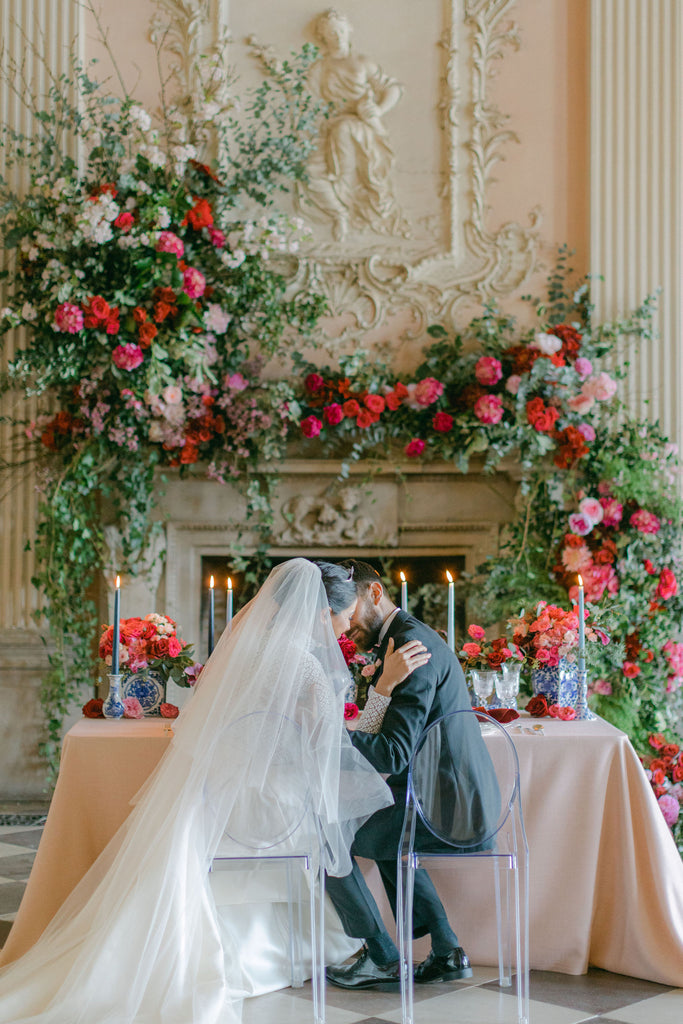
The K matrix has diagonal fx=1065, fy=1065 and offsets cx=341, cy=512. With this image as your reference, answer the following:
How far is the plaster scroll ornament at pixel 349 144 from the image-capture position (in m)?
5.53

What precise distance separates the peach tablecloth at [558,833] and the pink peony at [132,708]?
0.25 metres

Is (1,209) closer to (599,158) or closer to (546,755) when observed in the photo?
(599,158)

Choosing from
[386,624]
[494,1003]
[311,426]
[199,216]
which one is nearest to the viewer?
[494,1003]

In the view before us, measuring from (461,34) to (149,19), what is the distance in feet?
5.36

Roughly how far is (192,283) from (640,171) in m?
2.38

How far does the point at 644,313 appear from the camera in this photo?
5.33 meters

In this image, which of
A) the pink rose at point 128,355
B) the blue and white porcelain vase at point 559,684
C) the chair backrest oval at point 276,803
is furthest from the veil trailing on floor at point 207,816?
the pink rose at point 128,355

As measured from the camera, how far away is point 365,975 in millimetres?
3078

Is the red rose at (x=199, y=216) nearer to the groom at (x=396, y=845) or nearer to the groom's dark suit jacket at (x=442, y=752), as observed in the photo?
the groom at (x=396, y=845)

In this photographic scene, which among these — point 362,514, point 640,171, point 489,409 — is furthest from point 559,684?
point 640,171

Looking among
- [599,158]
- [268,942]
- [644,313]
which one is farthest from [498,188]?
[268,942]

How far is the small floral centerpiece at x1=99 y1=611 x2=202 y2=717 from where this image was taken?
11.4 feet

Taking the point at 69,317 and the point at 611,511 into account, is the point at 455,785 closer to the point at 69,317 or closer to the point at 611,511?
the point at 611,511

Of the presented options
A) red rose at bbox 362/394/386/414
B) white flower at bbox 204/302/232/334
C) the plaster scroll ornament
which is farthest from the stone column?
white flower at bbox 204/302/232/334
